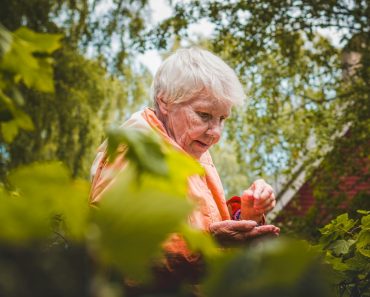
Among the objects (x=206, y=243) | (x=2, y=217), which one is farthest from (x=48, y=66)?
(x=2, y=217)

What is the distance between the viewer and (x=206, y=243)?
651 mm

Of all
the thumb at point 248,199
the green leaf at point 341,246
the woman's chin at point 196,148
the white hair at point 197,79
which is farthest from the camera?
the woman's chin at point 196,148

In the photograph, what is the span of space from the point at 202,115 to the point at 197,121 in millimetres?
36

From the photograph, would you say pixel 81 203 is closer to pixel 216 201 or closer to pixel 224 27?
pixel 216 201

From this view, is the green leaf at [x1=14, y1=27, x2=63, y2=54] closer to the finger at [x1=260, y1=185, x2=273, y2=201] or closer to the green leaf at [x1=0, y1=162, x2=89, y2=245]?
the green leaf at [x1=0, y1=162, x2=89, y2=245]

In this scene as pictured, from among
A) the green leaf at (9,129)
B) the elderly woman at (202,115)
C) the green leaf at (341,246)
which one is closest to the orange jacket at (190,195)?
the elderly woman at (202,115)

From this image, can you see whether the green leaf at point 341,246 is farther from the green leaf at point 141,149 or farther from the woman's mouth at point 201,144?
the green leaf at point 141,149

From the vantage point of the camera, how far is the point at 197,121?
7.42 ft

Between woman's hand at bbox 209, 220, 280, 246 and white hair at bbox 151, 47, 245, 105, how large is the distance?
66 cm

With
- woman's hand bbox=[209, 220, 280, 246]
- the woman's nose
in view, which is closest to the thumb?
woman's hand bbox=[209, 220, 280, 246]

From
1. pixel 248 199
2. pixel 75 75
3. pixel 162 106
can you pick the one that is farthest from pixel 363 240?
pixel 75 75

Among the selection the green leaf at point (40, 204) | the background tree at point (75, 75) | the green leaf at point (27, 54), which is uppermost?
the green leaf at point (27, 54)

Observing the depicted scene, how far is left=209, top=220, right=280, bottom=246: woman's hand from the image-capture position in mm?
1662

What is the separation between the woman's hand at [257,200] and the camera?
1.94m
